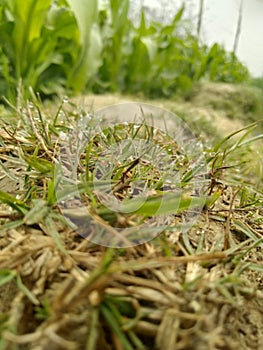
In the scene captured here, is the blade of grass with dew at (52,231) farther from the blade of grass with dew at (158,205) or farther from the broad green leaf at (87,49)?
the broad green leaf at (87,49)

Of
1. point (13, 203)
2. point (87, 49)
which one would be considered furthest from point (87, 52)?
point (13, 203)

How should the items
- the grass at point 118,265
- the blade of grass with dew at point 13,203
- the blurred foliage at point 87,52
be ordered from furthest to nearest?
1. the blurred foliage at point 87,52
2. the blade of grass with dew at point 13,203
3. the grass at point 118,265

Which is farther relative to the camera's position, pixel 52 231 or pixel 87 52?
pixel 87 52

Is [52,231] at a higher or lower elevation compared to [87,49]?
lower

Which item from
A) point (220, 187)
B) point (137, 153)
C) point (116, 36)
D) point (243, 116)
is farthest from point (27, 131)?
point (243, 116)

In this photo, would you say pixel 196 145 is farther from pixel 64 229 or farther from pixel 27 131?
pixel 64 229

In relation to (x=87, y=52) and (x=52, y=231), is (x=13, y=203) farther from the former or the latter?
(x=87, y=52)

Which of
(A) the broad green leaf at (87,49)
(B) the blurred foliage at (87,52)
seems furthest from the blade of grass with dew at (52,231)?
(A) the broad green leaf at (87,49)
